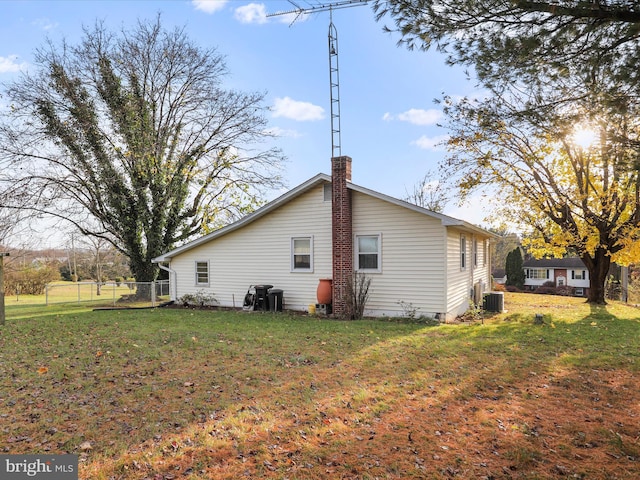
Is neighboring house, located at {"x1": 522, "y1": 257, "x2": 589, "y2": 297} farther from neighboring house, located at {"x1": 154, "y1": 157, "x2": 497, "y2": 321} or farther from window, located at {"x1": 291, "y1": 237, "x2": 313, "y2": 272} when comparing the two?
window, located at {"x1": 291, "y1": 237, "x2": 313, "y2": 272}

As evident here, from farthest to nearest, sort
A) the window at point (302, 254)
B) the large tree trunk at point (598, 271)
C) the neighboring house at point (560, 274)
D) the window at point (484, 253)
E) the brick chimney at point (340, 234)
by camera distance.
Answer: the neighboring house at point (560, 274) < the window at point (484, 253) < the large tree trunk at point (598, 271) < the window at point (302, 254) < the brick chimney at point (340, 234)

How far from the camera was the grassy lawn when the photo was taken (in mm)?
3928

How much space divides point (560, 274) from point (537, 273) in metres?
2.50

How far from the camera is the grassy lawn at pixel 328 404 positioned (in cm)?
393

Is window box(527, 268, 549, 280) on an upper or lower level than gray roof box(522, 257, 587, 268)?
lower

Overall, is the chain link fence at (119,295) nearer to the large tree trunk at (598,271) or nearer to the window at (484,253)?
the window at (484,253)

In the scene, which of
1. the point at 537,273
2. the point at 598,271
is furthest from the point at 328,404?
the point at 537,273

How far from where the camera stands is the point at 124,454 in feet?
13.4

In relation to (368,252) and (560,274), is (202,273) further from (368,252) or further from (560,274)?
(560,274)

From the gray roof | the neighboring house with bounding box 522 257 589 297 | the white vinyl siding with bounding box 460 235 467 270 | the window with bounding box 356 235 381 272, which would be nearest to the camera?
the window with bounding box 356 235 381 272

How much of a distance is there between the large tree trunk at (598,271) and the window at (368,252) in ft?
34.4

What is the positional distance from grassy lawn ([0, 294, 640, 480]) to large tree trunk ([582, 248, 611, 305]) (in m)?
8.60

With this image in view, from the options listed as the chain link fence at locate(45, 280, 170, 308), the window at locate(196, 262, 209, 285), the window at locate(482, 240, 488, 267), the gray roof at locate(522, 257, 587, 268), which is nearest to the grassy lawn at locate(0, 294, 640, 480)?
the window at locate(196, 262, 209, 285)

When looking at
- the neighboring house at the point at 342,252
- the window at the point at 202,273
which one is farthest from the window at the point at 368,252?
the window at the point at 202,273
